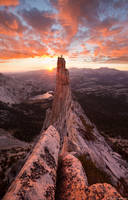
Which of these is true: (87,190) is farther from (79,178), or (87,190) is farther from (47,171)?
A: (47,171)

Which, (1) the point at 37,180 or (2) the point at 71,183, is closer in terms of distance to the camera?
(1) the point at 37,180

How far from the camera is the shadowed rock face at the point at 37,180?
129 inches

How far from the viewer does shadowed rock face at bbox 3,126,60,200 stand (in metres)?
3.27

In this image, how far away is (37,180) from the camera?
382 cm

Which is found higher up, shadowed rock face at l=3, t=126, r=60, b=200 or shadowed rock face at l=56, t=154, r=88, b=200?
shadowed rock face at l=3, t=126, r=60, b=200

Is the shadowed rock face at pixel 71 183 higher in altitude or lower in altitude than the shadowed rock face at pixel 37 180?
lower

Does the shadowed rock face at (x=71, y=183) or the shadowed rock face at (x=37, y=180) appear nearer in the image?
the shadowed rock face at (x=37, y=180)

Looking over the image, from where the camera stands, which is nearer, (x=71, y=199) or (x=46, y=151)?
(x=71, y=199)

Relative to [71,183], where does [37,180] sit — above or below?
above

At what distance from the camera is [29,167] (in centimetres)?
423

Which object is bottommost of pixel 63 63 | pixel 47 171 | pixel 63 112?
pixel 63 112

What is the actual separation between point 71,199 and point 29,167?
2202 mm

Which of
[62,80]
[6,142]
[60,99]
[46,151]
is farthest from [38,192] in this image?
Answer: [6,142]

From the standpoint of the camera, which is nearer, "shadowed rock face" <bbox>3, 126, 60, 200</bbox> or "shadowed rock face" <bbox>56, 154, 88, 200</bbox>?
"shadowed rock face" <bbox>3, 126, 60, 200</bbox>
